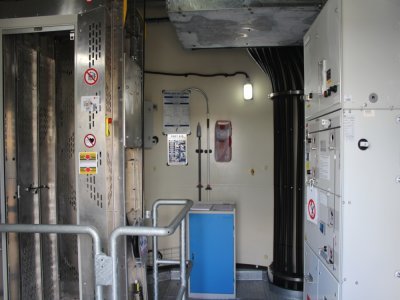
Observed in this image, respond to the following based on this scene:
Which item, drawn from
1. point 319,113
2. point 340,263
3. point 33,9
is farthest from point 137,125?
point 340,263

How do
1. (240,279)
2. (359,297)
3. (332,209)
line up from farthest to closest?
(240,279), (332,209), (359,297)

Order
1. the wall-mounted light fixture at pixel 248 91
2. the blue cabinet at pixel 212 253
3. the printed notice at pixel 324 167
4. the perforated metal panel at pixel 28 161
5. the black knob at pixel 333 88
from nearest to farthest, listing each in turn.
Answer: the black knob at pixel 333 88
the printed notice at pixel 324 167
the perforated metal panel at pixel 28 161
the blue cabinet at pixel 212 253
the wall-mounted light fixture at pixel 248 91

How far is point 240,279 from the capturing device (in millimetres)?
3684

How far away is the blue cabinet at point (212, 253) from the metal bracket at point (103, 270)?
1.60 meters

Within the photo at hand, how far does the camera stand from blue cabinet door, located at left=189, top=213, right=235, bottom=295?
3227 mm

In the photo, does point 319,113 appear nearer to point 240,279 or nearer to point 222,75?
point 222,75

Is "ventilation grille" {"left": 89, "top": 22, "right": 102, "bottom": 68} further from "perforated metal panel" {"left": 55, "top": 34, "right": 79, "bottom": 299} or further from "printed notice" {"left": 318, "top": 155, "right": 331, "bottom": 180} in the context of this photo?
"printed notice" {"left": 318, "top": 155, "right": 331, "bottom": 180}

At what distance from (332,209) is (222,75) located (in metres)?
2.31

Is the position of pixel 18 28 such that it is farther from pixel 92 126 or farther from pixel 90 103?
pixel 92 126

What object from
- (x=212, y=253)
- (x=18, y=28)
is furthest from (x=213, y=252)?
(x=18, y=28)

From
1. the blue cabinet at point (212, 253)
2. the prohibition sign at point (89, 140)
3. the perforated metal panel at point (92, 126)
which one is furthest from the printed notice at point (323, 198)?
the prohibition sign at point (89, 140)

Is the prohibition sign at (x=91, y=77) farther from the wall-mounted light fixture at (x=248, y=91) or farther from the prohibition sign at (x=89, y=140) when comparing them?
the wall-mounted light fixture at (x=248, y=91)

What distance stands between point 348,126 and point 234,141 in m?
2.07

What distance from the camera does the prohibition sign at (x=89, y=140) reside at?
219 centimetres
